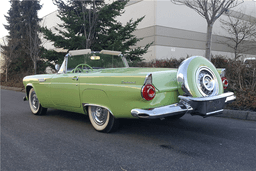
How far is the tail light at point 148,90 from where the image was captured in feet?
10.7

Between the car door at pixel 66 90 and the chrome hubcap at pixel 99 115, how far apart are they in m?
0.35

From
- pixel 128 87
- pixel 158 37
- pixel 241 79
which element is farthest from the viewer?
pixel 158 37

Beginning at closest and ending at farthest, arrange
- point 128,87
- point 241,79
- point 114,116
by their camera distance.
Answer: point 128,87 < point 114,116 < point 241,79

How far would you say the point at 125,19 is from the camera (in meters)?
21.4

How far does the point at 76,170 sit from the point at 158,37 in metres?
17.3

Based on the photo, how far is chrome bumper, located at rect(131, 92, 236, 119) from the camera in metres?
3.26

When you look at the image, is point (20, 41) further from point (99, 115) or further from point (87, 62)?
point (99, 115)

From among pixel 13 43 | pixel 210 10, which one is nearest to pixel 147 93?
pixel 210 10

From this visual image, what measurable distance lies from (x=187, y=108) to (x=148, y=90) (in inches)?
25.8

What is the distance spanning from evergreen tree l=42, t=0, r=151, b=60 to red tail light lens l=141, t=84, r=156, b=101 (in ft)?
29.5

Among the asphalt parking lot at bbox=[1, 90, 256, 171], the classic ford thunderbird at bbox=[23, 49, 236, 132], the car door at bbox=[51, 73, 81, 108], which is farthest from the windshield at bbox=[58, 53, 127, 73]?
the asphalt parking lot at bbox=[1, 90, 256, 171]

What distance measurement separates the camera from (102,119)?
427 centimetres

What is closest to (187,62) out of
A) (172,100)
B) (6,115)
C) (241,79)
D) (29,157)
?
(172,100)

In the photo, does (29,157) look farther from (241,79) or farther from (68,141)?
(241,79)
